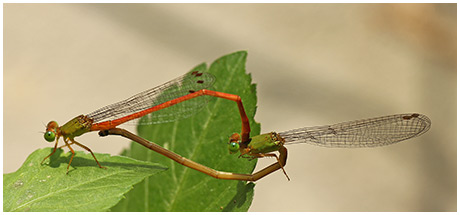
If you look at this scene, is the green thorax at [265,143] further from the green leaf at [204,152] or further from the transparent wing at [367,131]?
the transparent wing at [367,131]

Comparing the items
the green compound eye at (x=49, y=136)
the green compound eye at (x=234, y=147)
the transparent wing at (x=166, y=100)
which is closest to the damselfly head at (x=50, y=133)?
the green compound eye at (x=49, y=136)

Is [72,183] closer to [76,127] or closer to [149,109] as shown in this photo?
[76,127]

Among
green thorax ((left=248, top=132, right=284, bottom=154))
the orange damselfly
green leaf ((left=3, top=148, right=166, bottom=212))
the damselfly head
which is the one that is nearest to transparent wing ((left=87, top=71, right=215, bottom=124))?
the orange damselfly

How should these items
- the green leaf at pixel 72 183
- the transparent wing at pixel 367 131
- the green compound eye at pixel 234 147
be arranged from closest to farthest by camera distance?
the green leaf at pixel 72 183 → the green compound eye at pixel 234 147 → the transparent wing at pixel 367 131

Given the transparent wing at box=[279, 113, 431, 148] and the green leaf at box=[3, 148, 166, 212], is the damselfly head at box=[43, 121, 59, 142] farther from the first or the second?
the transparent wing at box=[279, 113, 431, 148]

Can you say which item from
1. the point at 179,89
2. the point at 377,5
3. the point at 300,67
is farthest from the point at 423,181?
the point at 179,89

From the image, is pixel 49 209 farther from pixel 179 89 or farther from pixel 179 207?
pixel 179 89
